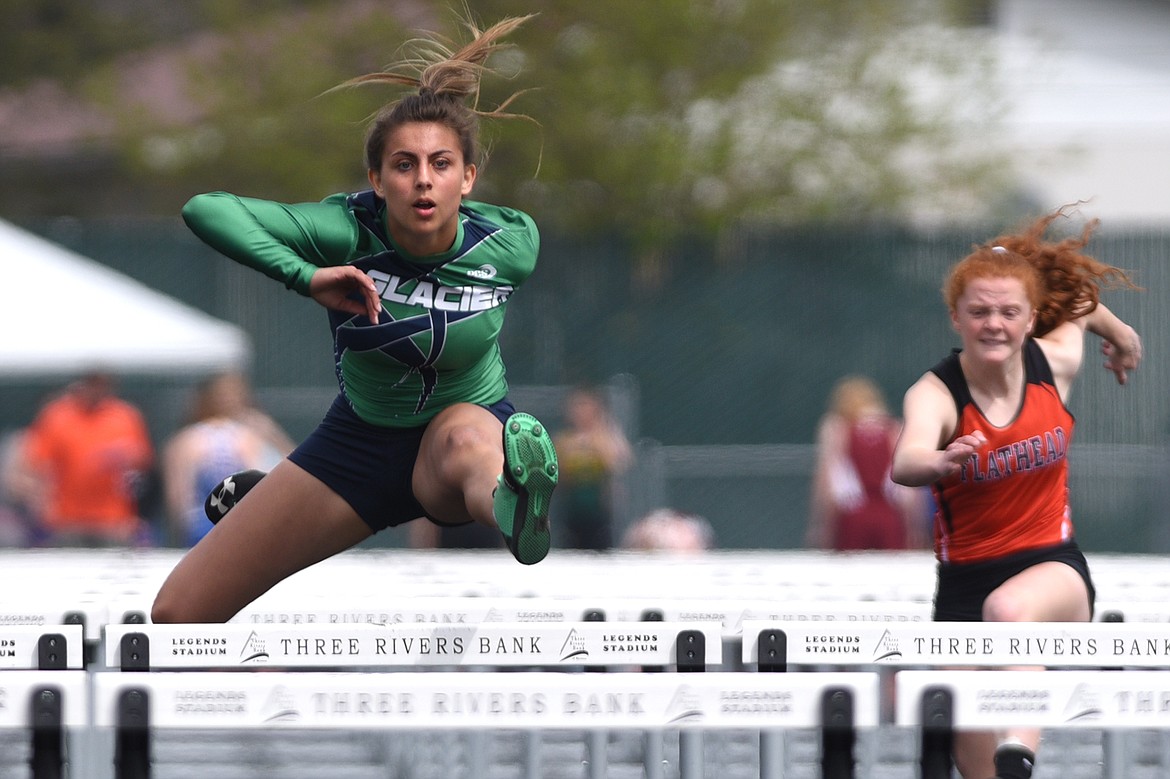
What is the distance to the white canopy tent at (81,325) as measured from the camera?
47.1 ft

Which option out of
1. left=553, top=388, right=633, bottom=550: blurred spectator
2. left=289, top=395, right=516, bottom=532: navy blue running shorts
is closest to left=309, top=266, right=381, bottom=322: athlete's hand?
left=289, top=395, right=516, bottom=532: navy blue running shorts

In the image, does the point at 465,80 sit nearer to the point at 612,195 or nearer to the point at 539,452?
the point at 539,452

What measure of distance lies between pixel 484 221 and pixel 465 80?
0.42 meters

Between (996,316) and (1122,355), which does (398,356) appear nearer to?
(996,316)

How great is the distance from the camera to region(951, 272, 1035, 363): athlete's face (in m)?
5.45

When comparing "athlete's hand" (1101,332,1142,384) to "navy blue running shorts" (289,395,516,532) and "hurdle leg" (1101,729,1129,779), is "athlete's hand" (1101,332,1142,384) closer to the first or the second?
"hurdle leg" (1101,729,1129,779)

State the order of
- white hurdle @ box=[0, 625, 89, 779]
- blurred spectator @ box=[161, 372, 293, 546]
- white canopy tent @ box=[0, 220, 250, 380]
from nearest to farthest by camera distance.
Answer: white hurdle @ box=[0, 625, 89, 779] < blurred spectator @ box=[161, 372, 293, 546] < white canopy tent @ box=[0, 220, 250, 380]

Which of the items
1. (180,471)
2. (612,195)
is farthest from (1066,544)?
(612,195)

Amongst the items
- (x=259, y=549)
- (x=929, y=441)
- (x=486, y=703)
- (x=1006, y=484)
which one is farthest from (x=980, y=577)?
(x=486, y=703)

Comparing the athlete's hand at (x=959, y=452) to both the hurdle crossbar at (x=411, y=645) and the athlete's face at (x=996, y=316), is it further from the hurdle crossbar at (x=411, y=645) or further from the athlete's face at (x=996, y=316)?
the hurdle crossbar at (x=411, y=645)

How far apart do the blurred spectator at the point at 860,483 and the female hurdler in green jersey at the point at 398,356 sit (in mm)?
7724

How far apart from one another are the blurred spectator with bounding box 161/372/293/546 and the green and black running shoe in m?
6.59

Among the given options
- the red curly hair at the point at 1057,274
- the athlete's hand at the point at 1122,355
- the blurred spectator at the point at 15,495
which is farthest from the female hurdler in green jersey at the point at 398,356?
the blurred spectator at the point at 15,495

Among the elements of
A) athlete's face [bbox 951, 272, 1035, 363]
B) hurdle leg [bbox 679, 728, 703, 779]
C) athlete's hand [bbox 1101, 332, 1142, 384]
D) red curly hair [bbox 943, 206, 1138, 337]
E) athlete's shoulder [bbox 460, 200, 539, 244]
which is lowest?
hurdle leg [bbox 679, 728, 703, 779]
